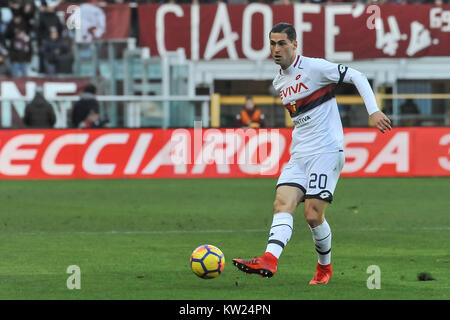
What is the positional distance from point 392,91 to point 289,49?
18.5 metres

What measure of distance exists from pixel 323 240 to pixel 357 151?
13609 mm

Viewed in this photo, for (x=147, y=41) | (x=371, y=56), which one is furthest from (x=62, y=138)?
(x=371, y=56)

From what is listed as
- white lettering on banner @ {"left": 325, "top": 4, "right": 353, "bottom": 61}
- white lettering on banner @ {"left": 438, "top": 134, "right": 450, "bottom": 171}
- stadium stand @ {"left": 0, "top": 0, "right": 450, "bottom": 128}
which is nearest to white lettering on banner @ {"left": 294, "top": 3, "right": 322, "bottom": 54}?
white lettering on banner @ {"left": 325, "top": 4, "right": 353, "bottom": 61}

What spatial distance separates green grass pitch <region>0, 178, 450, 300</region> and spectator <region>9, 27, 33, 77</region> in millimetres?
5482

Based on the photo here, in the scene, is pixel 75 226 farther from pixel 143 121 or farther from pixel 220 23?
pixel 220 23

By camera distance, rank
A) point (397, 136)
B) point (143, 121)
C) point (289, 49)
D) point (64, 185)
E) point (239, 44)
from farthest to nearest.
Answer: point (239, 44) → point (143, 121) → point (397, 136) → point (64, 185) → point (289, 49)

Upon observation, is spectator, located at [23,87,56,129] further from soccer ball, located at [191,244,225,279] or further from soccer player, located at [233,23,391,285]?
soccer ball, located at [191,244,225,279]

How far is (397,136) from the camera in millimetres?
22062

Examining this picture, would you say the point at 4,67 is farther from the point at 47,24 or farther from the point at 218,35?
the point at 218,35

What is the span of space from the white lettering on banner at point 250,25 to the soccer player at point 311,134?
1684cm

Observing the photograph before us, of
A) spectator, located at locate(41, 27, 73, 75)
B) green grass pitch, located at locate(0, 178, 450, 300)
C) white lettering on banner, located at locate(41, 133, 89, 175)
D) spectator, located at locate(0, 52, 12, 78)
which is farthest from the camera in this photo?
spectator, located at locate(0, 52, 12, 78)

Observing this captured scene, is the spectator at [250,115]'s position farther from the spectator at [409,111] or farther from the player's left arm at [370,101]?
the player's left arm at [370,101]

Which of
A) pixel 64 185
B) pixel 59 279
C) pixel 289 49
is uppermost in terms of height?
pixel 289 49

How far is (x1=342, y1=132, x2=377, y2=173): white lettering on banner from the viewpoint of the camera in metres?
22.0
